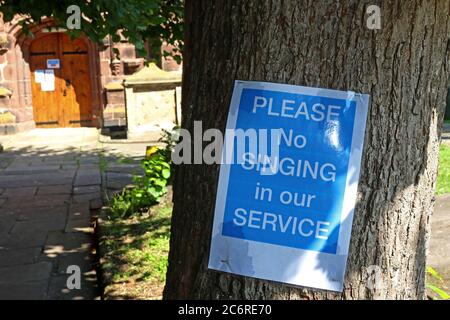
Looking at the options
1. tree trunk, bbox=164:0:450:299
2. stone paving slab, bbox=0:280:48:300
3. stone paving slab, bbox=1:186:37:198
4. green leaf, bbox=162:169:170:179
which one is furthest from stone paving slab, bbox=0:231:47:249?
tree trunk, bbox=164:0:450:299

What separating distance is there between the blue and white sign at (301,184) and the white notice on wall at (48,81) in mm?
14609

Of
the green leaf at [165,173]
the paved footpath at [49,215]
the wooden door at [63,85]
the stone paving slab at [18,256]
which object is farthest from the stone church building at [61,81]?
the stone paving slab at [18,256]

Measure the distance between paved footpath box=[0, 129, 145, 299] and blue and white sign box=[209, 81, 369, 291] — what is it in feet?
10.4

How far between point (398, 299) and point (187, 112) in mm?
888

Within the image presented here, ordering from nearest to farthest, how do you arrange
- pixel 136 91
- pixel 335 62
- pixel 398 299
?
pixel 335 62
pixel 398 299
pixel 136 91

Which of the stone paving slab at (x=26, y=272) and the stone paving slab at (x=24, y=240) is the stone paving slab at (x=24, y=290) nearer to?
the stone paving slab at (x=26, y=272)

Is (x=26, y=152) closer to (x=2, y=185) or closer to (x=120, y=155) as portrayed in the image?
(x=120, y=155)

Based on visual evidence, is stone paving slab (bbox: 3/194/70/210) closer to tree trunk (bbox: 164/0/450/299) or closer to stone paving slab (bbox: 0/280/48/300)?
stone paving slab (bbox: 0/280/48/300)

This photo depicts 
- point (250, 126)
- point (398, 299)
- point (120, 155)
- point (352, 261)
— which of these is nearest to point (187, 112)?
point (250, 126)

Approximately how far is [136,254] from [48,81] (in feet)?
37.6

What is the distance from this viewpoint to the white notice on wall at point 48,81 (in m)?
15.3

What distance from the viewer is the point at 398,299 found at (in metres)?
1.73

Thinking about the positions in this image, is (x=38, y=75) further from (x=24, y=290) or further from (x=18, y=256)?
(x=24, y=290)

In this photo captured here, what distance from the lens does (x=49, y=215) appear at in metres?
6.93
